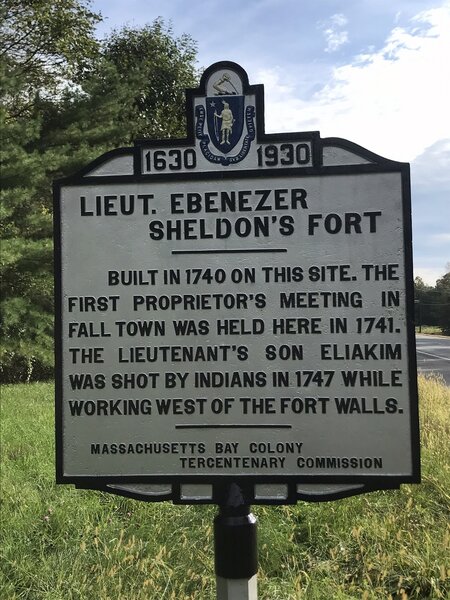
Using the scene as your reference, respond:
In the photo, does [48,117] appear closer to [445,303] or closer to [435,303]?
[445,303]

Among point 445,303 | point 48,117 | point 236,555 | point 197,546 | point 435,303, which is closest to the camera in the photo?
point 236,555

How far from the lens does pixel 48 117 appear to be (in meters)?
13.4

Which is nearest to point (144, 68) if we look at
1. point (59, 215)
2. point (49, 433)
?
point (49, 433)

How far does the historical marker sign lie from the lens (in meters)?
2.08

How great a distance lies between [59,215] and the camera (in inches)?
87.4

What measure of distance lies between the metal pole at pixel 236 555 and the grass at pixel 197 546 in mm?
722

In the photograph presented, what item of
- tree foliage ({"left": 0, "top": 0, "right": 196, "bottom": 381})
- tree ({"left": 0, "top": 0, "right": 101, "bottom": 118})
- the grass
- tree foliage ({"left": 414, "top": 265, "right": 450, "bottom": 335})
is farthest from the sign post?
tree foliage ({"left": 414, "top": 265, "right": 450, "bottom": 335})

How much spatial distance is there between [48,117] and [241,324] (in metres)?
12.9

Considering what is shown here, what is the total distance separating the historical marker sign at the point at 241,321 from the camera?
6.82 feet

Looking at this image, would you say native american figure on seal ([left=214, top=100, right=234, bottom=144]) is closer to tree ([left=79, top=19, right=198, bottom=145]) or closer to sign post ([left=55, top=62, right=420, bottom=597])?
sign post ([left=55, top=62, right=420, bottom=597])

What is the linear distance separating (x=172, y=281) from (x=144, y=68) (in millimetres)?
14436

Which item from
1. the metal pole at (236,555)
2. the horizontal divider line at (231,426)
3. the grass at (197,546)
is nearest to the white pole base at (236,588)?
the metal pole at (236,555)

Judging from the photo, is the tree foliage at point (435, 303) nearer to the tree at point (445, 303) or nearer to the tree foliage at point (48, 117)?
the tree at point (445, 303)

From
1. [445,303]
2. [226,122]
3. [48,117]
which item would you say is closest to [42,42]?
[48,117]
